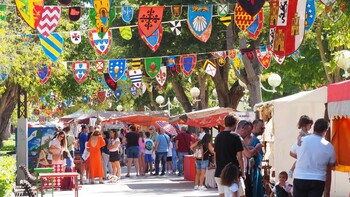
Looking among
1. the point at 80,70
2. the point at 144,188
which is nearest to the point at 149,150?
the point at 80,70

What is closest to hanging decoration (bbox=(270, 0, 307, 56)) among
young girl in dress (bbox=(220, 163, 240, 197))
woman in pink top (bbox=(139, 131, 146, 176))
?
young girl in dress (bbox=(220, 163, 240, 197))

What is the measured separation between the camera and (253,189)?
15656mm

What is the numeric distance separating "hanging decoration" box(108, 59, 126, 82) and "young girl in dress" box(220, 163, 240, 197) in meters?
22.0

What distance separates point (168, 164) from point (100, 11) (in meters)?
14.7

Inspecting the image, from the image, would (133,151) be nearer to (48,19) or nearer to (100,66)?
(100,66)

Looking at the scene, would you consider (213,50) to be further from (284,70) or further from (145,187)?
(145,187)

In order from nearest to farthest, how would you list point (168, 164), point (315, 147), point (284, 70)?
1. point (315, 147)
2. point (168, 164)
3. point (284, 70)

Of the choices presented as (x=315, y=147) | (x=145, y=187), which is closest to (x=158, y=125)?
(x=145, y=187)

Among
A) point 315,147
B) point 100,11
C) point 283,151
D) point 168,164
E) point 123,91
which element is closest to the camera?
point 315,147

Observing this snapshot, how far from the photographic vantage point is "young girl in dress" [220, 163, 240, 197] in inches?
528

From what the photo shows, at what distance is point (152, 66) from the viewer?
117ft

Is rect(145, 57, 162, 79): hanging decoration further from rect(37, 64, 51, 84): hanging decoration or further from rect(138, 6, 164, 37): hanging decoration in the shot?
rect(138, 6, 164, 37): hanging decoration

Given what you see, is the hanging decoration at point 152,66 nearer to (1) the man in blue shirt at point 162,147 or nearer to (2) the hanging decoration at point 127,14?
(1) the man in blue shirt at point 162,147

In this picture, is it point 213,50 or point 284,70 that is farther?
point 284,70
